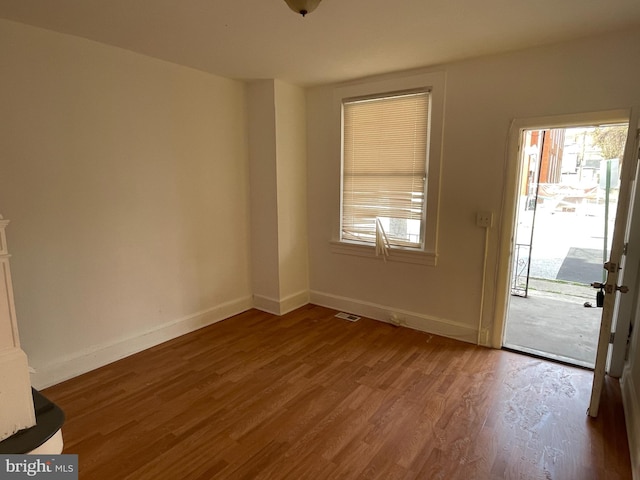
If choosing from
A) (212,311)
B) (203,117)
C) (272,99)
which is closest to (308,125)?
(272,99)

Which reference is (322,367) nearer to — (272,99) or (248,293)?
(248,293)

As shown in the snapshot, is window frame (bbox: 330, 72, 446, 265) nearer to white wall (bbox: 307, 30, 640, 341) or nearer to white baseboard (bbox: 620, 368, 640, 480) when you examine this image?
white wall (bbox: 307, 30, 640, 341)

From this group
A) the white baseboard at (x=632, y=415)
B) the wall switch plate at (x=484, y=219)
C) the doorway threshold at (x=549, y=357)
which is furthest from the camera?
the wall switch plate at (x=484, y=219)

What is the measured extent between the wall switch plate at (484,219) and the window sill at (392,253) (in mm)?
486

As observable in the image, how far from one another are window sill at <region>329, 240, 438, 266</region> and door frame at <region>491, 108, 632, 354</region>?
1.91ft

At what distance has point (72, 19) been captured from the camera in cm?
220

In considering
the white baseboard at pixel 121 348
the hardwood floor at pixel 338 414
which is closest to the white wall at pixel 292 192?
the white baseboard at pixel 121 348

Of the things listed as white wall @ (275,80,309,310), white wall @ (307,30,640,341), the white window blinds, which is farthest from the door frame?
white wall @ (275,80,309,310)

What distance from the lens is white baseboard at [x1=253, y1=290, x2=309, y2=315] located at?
3888mm

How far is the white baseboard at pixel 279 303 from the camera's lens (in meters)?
3.89

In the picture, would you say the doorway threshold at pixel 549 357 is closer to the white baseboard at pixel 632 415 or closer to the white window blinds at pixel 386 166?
the white baseboard at pixel 632 415

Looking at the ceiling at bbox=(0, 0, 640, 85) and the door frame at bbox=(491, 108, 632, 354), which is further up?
the ceiling at bbox=(0, 0, 640, 85)

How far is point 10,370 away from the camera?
1221 mm

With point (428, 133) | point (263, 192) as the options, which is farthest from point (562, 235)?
point (263, 192)
